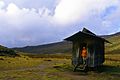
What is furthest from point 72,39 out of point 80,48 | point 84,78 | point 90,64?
point 84,78

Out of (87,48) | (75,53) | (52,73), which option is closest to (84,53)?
(87,48)

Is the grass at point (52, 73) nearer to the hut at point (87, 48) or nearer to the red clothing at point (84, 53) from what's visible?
the hut at point (87, 48)

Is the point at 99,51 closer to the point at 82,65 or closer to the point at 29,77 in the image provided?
the point at 82,65

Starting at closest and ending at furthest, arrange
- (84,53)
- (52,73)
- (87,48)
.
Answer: (52,73)
(84,53)
(87,48)

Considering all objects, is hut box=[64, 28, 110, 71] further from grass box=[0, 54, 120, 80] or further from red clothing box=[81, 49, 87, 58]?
grass box=[0, 54, 120, 80]

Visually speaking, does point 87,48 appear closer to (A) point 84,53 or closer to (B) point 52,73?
(A) point 84,53

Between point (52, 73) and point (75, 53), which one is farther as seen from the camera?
point (75, 53)

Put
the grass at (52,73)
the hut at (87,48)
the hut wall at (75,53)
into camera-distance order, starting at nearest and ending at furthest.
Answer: the grass at (52,73) → the hut at (87,48) → the hut wall at (75,53)

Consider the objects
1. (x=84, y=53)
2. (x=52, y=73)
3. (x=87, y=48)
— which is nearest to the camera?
(x=52, y=73)

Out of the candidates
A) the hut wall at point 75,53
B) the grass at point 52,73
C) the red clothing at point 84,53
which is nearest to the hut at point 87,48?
the hut wall at point 75,53

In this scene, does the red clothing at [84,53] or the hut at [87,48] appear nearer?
the red clothing at [84,53]

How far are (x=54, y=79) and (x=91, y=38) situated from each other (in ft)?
44.1

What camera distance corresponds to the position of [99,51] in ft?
166

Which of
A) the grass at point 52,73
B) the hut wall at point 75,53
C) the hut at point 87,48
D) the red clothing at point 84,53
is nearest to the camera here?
the grass at point 52,73
